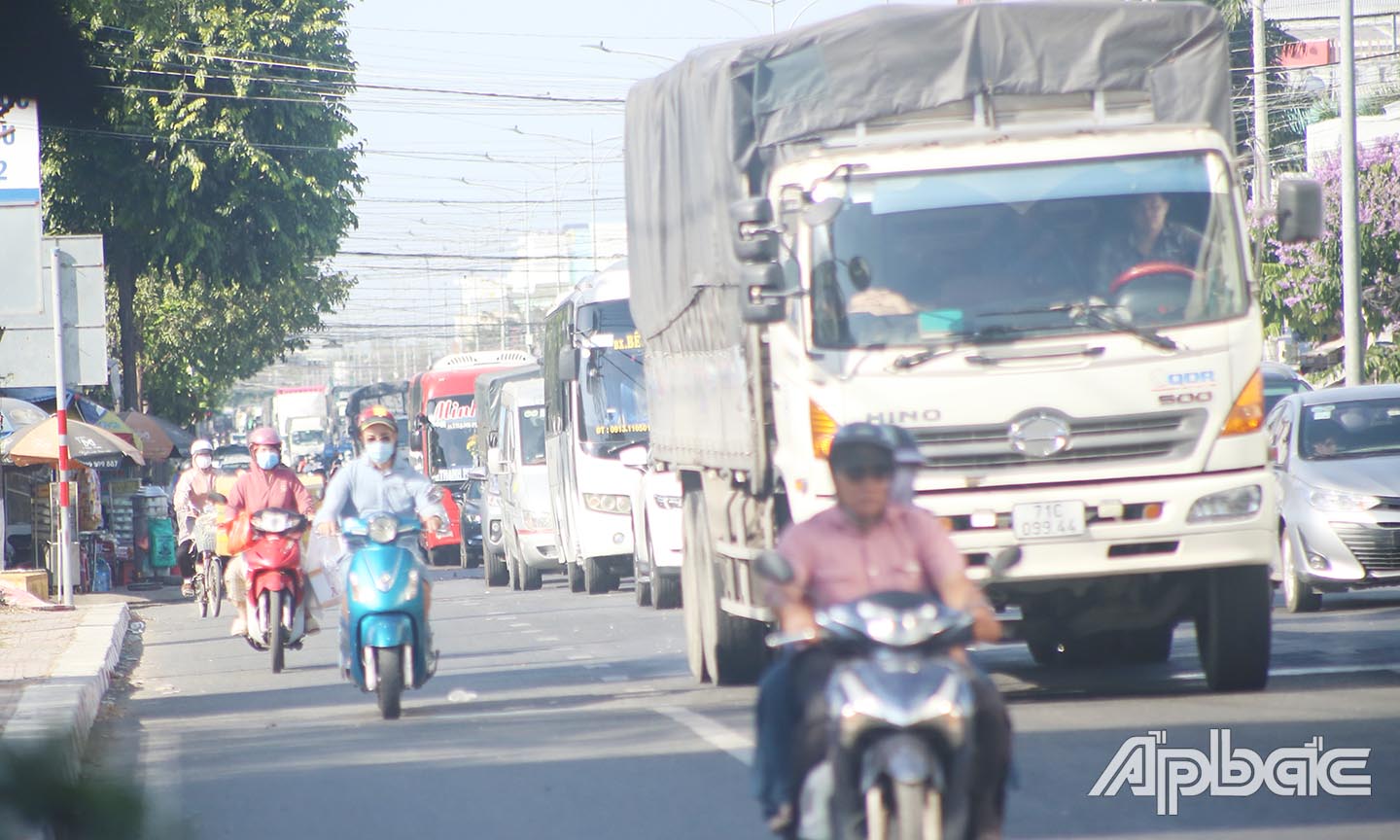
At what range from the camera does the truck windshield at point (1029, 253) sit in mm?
9367

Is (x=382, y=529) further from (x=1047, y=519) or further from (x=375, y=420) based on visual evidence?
(x=1047, y=519)

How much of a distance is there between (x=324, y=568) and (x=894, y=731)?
28.1 ft

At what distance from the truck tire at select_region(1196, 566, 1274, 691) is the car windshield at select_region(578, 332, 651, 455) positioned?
12855mm

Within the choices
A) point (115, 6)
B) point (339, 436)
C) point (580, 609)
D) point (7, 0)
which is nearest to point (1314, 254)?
point (580, 609)

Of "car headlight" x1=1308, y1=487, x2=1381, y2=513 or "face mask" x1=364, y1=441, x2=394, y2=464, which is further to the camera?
"car headlight" x1=1308, y1=487, x2=1381, y2=513

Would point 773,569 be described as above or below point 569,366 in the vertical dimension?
below

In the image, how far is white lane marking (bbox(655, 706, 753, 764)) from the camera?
8.71 meters

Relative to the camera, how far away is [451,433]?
4297 cm

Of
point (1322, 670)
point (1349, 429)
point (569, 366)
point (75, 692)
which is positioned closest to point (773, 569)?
point (1322, 670)

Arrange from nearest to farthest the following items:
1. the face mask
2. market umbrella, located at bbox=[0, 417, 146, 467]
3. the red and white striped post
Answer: the face mask
the red and white striped post
market umbrella, located at bbox=[0, 417, 146, 467]

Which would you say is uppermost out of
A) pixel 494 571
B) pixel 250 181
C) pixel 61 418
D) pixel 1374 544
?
pixel 250 181

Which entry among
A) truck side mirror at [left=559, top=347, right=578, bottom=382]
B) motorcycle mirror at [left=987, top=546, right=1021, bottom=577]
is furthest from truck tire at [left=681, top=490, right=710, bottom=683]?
truck side mirror at [left=559, top=347, right=578, bottom=382]

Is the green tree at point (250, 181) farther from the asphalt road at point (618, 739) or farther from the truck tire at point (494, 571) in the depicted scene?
the asphalt road at point (618, 739)

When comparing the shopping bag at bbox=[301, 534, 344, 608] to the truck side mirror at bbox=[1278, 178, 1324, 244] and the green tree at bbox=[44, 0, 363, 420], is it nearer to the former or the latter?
the truck side mirror at bbox=[1278, 178, 1324, 244]
